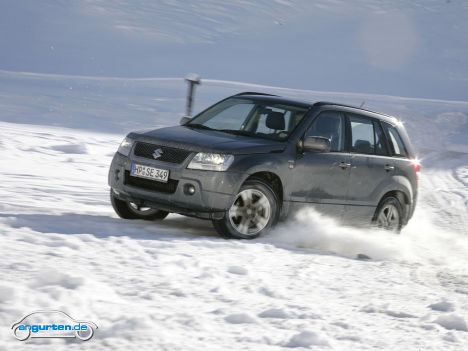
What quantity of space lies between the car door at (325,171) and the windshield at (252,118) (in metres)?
0.23

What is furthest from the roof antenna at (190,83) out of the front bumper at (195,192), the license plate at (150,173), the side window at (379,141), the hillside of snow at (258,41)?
the hillside of snow at (258,41)

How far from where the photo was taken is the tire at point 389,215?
32.6 feet

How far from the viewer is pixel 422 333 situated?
5645mm

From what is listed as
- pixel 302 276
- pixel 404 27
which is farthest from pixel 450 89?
pixel 302 276

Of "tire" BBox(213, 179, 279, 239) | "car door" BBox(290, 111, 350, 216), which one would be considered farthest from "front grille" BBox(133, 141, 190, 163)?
"car door" BBox(290, 111, 350, 216)

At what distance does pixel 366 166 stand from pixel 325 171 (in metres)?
0.72

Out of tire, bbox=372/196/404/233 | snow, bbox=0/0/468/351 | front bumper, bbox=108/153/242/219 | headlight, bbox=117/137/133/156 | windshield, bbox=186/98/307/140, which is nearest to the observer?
snow, bbox=0/0/468/351

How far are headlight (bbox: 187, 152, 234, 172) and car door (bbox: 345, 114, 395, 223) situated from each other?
1.76 m

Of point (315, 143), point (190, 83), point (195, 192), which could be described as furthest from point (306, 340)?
point (190, 83)

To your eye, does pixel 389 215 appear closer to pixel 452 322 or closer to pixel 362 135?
pixel 362 135

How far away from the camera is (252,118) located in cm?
928

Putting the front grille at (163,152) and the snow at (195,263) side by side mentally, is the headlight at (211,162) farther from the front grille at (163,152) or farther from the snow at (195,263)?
the snow at (195,263)

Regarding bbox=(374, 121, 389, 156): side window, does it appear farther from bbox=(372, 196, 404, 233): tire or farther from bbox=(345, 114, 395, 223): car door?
bbox=(372, 196, 404, 233): tire

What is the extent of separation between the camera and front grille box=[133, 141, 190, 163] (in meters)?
8.32
